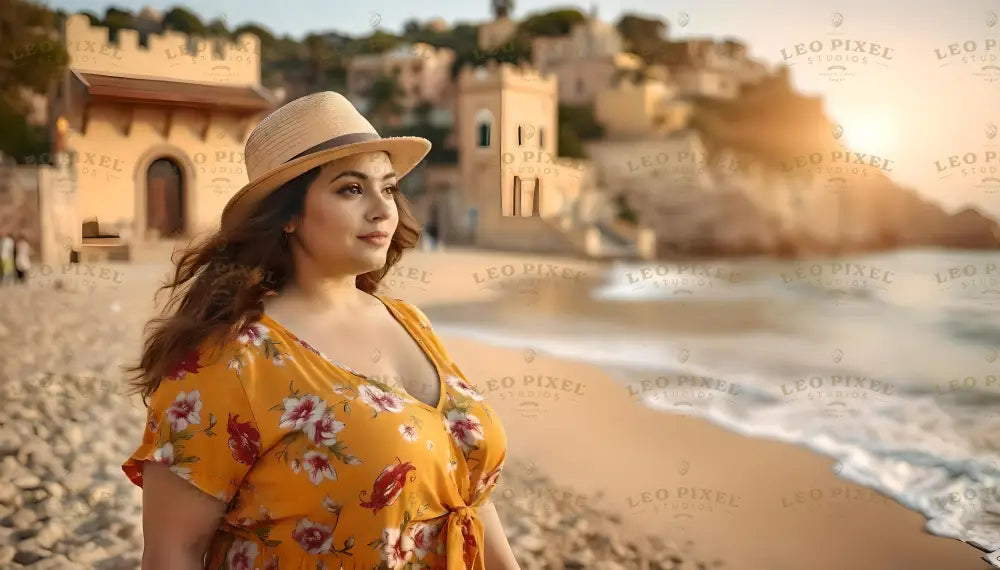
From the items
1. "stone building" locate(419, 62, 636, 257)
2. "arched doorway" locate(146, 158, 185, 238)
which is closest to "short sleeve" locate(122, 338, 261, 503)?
"arched doorway" locate(146, 158, 185, 238)

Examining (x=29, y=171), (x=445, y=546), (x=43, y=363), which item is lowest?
(x=43, y=363)

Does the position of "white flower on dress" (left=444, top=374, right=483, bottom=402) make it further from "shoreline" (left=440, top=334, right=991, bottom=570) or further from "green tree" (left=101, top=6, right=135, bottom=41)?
"green tree" (left=101, top=6, right=135, bottom=41)

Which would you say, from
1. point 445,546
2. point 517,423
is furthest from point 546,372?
point 445,546

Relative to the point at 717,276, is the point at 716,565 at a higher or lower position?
lower

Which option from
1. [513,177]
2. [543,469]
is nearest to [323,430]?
[513,177]

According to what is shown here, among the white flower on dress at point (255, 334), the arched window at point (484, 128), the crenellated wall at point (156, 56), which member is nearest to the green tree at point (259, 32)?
the crenellated wall at point (156, 56)

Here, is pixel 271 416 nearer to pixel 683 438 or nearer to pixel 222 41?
pixel 222 41
